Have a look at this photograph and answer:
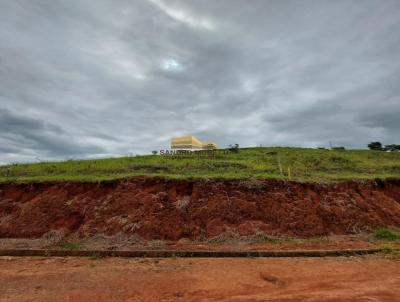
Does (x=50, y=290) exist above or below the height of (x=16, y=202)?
below

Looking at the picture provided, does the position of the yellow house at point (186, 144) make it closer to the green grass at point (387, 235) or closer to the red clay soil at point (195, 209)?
the red clay soil at point (195, 209)

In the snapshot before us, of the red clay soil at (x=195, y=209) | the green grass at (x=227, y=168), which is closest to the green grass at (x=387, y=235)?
the red clay soil at (x=195, y=209)

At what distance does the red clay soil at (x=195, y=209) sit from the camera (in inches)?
445

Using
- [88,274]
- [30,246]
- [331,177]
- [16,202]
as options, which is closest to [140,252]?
[88,274]

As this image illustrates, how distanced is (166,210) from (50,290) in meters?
5.52

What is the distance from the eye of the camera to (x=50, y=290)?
665 cm

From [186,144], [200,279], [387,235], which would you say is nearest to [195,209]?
[200,279]

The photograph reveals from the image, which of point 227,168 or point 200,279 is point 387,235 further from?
point 200,279

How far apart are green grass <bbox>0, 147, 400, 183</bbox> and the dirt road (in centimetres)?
494

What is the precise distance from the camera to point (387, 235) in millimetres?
11219

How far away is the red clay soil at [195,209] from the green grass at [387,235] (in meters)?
0.47

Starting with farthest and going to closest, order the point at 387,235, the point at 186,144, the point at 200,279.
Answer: the point at 186,144 < the point at 387,235 < the point at 200,279

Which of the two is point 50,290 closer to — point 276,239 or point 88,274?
point 88,274

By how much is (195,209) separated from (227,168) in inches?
156
